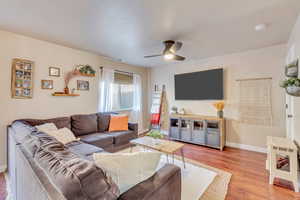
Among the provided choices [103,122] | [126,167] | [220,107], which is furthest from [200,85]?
[126,167]

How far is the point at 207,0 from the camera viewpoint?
1686 mm

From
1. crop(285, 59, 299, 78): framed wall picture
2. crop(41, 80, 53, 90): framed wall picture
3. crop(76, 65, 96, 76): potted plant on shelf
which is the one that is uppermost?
crop(76, 65, 96, 76): potted plant on shelf

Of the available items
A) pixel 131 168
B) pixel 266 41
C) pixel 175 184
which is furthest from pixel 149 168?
pixel 266 41

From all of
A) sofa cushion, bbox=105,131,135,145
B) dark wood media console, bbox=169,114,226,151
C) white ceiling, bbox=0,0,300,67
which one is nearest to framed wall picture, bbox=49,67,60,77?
white ceiling, bbox=0,0,300,67

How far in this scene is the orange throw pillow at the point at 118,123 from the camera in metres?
3.53

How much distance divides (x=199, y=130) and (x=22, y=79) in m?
4.08

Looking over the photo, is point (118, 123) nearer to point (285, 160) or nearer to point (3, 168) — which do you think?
point (3, 168)

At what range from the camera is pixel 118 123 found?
11.7ft

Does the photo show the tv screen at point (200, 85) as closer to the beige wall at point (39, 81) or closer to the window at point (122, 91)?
the window at point (122, 91)

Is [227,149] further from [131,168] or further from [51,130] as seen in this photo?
[51,130]

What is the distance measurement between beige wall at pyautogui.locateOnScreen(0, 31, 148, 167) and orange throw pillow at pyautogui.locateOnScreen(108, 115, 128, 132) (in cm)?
68

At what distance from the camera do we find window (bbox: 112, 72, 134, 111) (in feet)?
14.4

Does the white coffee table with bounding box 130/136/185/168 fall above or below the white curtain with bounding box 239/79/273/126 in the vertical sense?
below

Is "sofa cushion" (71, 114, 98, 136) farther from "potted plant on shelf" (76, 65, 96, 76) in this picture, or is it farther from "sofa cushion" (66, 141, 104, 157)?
"potted plant on shelf" (76, 65, 96, 76)
